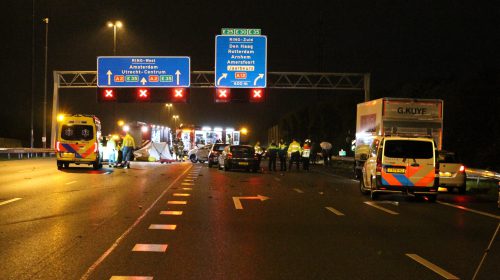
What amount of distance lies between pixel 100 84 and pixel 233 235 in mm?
29945

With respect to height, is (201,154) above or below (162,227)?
above

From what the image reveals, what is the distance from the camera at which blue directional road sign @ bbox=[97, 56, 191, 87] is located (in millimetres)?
37406

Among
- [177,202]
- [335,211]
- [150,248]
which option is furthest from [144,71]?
[150,248]

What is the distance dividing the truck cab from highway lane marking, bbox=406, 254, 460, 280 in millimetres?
7611

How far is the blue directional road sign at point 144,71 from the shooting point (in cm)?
3741

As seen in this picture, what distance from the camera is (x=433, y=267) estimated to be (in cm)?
759

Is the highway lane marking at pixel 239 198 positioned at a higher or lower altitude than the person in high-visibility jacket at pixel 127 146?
lower

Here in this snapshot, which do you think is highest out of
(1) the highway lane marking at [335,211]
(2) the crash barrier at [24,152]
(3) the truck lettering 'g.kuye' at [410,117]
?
(3) the truck lettering 'g.kuye' at [410,117]

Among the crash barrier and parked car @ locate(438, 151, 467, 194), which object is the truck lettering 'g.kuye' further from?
the crash barrier

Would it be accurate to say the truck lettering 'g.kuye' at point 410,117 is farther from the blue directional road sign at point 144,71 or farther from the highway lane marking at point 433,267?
the blue directional road sign at point 144,71

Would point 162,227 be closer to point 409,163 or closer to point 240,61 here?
point 409,163

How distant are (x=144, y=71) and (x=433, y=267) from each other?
31846mm

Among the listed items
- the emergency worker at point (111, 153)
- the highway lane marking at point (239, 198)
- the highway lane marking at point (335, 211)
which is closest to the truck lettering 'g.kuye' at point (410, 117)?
the highway lane marking at point (239, 198)

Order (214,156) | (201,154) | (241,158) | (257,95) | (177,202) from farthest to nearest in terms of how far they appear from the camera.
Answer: (201,154) → (257,95) → (214,156) → (241,158) → (177,202)
